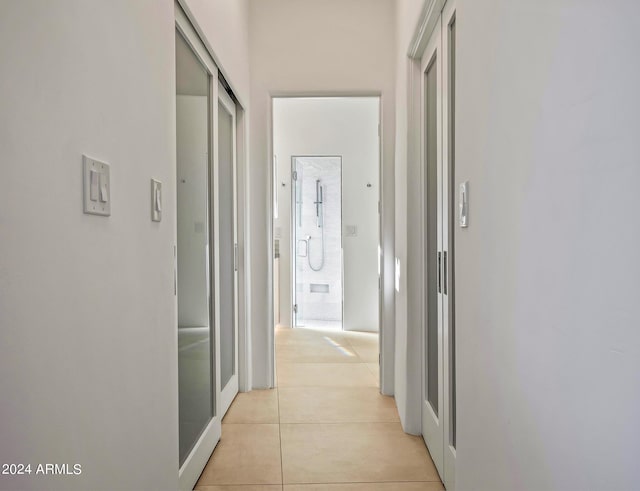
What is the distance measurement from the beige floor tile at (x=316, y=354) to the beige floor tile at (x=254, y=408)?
881mm

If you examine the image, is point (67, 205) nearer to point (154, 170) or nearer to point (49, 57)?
point (49, 57)

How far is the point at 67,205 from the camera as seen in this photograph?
91 cm

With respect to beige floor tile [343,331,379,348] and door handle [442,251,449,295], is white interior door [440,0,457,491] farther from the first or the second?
beige floor tile [343,331,379,348]

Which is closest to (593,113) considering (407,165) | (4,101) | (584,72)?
(584,72)

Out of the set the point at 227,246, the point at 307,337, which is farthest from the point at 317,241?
the point at 227,246

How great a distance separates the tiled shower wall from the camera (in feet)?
18.2

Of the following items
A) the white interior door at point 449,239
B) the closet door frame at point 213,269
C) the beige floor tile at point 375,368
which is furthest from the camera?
the beige floor tile at point 375,368

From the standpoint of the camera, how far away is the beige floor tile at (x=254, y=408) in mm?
2693

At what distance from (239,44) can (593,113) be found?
255cm

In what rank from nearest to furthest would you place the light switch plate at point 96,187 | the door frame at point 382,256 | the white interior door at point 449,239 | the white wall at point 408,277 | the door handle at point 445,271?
the light switch plate at point 96,187, the white interior door at point 449,239, the door handle at point 445,271, the white wall at point 408,277, the door frame at point 382,256

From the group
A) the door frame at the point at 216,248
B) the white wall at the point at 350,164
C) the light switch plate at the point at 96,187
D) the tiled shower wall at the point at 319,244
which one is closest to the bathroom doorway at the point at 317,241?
the tiled shower wall at the point at 319,244

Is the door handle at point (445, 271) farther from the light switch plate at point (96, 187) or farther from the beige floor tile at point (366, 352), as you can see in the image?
the beige floor tile at point (366, 352)

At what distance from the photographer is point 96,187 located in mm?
1024

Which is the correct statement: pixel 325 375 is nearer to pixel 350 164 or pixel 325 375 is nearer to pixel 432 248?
pixel 432 248
